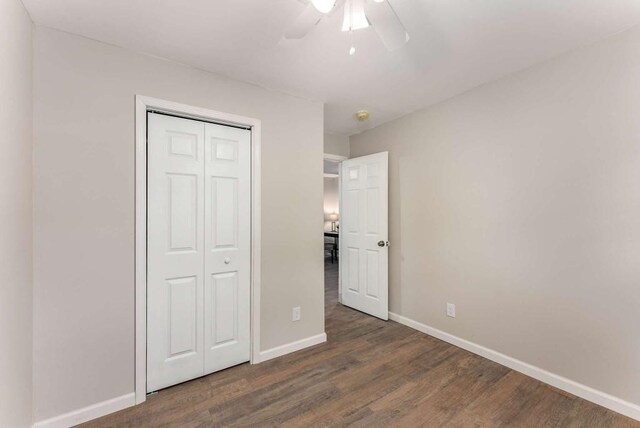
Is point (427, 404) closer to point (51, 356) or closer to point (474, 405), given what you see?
point (474, 405)

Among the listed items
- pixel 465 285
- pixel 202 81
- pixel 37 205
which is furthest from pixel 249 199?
pixel 465 285

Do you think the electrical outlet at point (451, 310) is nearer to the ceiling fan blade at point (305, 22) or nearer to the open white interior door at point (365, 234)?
the open white interior door at point (365, 234)

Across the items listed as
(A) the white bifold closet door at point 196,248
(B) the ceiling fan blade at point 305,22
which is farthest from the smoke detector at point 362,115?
(B) the ceiling fan blade at point 305,22

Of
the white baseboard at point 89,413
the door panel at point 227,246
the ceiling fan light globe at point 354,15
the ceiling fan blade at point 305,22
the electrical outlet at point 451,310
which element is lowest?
the white baseboard at point 89,413

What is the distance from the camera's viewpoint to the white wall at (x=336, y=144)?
3.78 metres

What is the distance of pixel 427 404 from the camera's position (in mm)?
1858

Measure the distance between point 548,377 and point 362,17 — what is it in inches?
109

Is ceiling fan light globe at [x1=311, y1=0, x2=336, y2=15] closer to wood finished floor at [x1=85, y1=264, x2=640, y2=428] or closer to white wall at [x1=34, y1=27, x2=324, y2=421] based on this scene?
white wall at [x1=34, y1=27, x2=324, y2=421]

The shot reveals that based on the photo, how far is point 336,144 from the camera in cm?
387

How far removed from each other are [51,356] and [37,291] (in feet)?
1.31

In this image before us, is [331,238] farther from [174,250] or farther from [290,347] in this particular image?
[174,250]

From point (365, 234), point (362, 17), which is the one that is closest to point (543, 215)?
point (365, 234)

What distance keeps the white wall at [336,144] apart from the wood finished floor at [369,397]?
2.49m

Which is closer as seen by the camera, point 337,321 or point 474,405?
point 474,405
